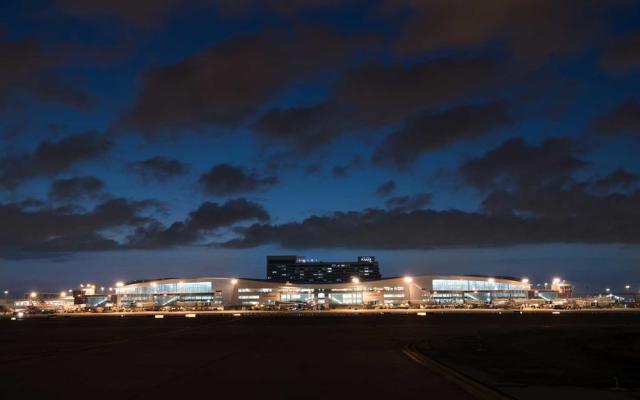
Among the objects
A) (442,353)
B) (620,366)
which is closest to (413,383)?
(442,353)

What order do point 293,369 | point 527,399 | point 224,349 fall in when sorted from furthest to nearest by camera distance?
1. point 224,349
2. point 293,369
3. point 527,399

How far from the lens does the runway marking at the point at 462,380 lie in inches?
730

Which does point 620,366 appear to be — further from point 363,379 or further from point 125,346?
point 125,346

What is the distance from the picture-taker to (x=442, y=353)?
33375 millimetres

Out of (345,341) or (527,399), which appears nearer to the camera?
(527,399)

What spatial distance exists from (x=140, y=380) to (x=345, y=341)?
23.1m

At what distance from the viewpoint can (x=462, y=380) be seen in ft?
72.3

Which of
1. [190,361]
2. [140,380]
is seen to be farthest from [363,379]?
[190,361]

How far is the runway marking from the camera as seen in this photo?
60.8 ft

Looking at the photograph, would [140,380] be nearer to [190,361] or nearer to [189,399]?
[189,399]

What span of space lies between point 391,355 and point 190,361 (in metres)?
10.5

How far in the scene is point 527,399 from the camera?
17.8 m

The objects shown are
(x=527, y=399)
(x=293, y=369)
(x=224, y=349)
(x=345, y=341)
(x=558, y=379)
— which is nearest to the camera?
(x=527, y=399)

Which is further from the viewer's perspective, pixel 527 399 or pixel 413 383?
pixel 413 383
